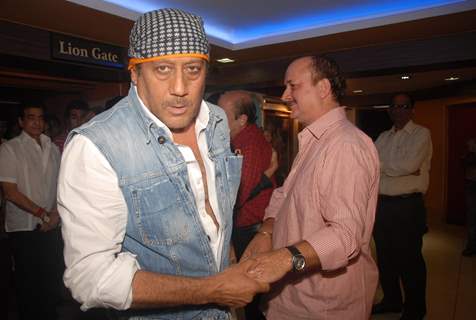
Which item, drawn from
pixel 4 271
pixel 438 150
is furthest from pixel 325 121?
pixel 438 150

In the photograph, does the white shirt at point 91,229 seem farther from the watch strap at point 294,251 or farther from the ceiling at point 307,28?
the ceiling at point 307,28

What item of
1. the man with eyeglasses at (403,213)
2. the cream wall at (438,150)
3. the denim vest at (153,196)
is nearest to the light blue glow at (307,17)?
the man with eyeglasses at (403,213)

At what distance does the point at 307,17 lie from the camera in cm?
409


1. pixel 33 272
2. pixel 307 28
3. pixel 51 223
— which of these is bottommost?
pixel 33 272

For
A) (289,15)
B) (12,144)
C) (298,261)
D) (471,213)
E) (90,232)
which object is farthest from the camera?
(471,213)

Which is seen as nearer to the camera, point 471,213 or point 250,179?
point 250,179

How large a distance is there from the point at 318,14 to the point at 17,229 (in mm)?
3618

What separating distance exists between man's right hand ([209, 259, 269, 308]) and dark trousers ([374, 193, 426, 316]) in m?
2.61

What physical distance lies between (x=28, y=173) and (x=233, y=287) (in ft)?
8.72

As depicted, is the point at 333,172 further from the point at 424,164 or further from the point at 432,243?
the point at 432,243

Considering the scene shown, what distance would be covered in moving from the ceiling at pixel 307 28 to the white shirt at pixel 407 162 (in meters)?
1.15

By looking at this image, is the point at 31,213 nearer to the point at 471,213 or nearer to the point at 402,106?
the point at 402,106

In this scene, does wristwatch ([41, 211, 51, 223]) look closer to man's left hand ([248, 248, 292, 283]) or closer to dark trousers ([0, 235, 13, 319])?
dark trousers ([0, 235, 13, 319])

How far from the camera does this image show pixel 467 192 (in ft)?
18.5
